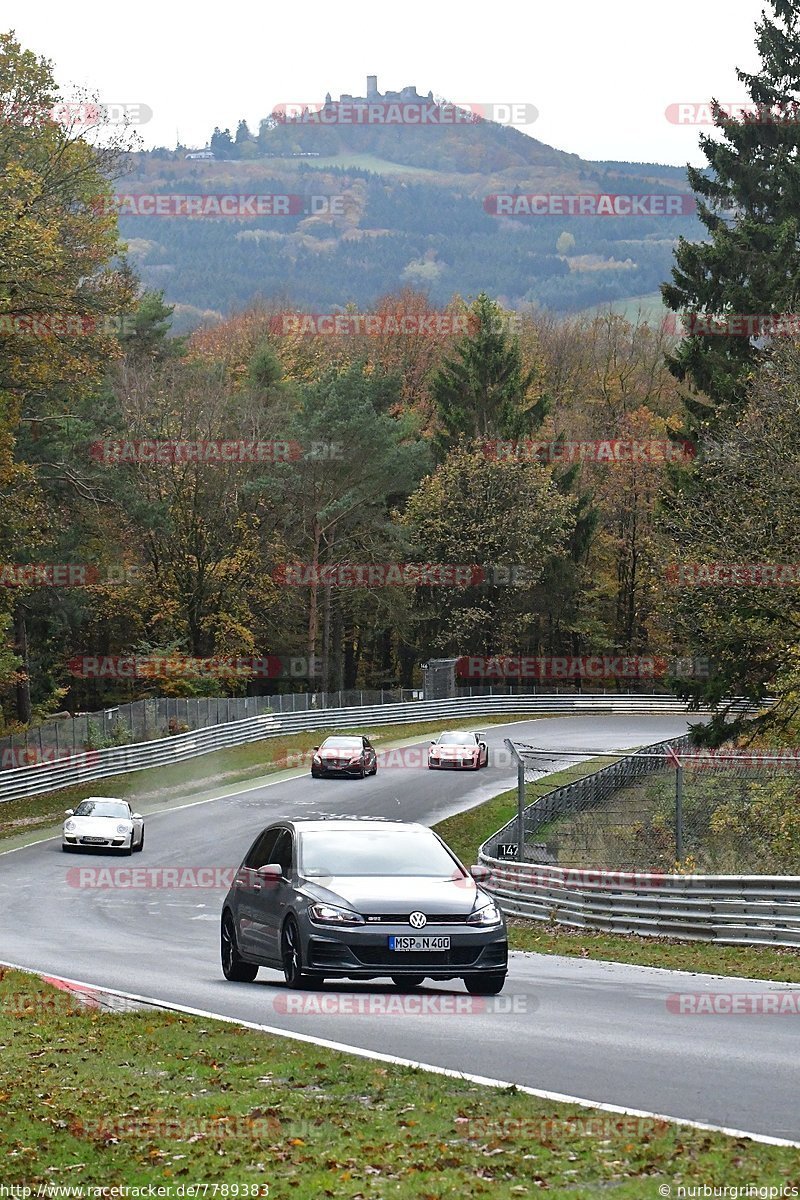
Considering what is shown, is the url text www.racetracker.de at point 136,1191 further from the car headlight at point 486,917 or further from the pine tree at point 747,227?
the pine tree at point 747,227

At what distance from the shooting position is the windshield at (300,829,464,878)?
14297 mm

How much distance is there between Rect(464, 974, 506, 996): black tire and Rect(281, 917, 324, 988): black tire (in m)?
1.29

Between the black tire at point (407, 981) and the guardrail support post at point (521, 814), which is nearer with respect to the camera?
the black tire at point (407, 981)

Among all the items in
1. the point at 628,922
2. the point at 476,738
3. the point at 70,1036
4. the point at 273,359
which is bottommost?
the point at 476,738

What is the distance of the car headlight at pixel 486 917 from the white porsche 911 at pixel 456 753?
1509 inches

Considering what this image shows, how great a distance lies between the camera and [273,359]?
8762cm

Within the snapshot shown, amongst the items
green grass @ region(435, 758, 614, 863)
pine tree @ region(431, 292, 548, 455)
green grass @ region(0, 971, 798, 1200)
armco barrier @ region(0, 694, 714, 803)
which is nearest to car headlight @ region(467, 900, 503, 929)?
green grass @ region(0, 971, 798, 1200)

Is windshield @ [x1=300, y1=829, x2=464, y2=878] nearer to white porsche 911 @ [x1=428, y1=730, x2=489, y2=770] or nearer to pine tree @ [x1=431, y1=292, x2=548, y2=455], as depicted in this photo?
white porsche 911 @ [x1=428, y1=730, x2=489, y2=770]

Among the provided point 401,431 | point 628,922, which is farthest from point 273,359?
point 628,922

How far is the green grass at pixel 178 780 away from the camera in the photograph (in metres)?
43.3

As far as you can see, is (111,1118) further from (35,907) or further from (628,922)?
(35,907)

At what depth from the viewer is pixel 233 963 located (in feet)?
51.6

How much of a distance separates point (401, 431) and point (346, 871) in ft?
225

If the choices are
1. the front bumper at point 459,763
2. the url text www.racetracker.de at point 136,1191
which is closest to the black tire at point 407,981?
the url text www.racetracker.de at point 136,1191
